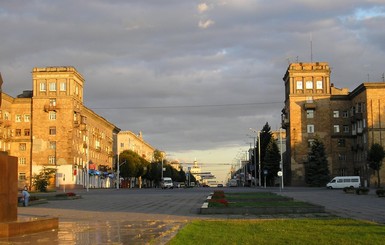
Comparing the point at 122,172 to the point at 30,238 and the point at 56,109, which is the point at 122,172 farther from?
the point at 30,238

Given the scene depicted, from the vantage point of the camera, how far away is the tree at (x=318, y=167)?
93069 millimetres

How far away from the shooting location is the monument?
46.8ft

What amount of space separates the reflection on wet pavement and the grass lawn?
0.80 meters

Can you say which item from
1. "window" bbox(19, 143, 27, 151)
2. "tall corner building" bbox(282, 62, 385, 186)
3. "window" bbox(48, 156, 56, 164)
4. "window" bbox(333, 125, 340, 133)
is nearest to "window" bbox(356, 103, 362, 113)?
"tall corner building" bbox(282, 62, 385, 186)

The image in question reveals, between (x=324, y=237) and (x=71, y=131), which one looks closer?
(x=324, y=237)

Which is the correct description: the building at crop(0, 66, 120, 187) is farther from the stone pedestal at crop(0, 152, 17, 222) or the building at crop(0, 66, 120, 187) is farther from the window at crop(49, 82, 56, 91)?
the stone pedestal at crop(0, 152, 17, 222)

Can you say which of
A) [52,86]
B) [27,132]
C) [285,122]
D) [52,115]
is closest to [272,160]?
[285,122]

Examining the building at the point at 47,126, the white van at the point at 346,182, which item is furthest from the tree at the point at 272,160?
the building at the point at 47,126

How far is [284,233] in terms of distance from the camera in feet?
48.0

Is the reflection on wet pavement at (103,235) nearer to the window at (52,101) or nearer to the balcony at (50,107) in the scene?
the balcony at (50,107)

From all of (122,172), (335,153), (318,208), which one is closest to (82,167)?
(122,172)

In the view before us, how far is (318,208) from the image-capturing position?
2406 cm

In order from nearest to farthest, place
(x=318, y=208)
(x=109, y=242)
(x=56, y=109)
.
Result: (x=109, y=242)
(x=318, y=208)
(x=56, y=109)

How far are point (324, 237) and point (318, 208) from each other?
35.4 feet
